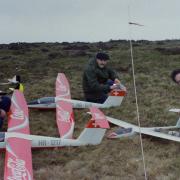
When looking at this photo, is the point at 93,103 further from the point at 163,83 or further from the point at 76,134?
the point at 163,83

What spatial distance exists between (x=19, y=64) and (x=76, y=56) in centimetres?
631

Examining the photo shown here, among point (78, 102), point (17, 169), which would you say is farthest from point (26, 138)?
point (78, 102)

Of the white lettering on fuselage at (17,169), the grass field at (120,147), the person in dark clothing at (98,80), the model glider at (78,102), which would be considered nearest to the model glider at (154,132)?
the grass field at (120,147)

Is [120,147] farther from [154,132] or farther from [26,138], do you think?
[26,138]

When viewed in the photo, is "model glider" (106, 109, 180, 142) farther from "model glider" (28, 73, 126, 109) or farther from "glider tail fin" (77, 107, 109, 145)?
"model glider" (28, 73, 126, 109)

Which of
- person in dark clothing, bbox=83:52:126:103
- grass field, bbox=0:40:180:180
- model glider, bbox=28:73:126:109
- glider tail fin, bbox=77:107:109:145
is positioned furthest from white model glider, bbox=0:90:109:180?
person in dark clothing, bbox=83:52:126:103

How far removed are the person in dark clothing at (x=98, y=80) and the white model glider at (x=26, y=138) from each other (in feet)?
6.84

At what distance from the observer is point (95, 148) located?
781 cm

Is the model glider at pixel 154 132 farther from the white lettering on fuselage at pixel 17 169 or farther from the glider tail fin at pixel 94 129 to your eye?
the white lettering on fuselage at pixel 17 169

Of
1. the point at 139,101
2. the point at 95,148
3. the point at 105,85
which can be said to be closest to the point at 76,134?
the point at 95,148

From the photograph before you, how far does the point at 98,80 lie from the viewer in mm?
11688

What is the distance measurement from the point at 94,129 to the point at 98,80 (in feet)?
13.6

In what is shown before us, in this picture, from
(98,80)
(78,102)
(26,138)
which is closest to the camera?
(26,138)

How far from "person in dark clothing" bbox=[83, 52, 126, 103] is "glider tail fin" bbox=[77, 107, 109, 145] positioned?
3556mm
